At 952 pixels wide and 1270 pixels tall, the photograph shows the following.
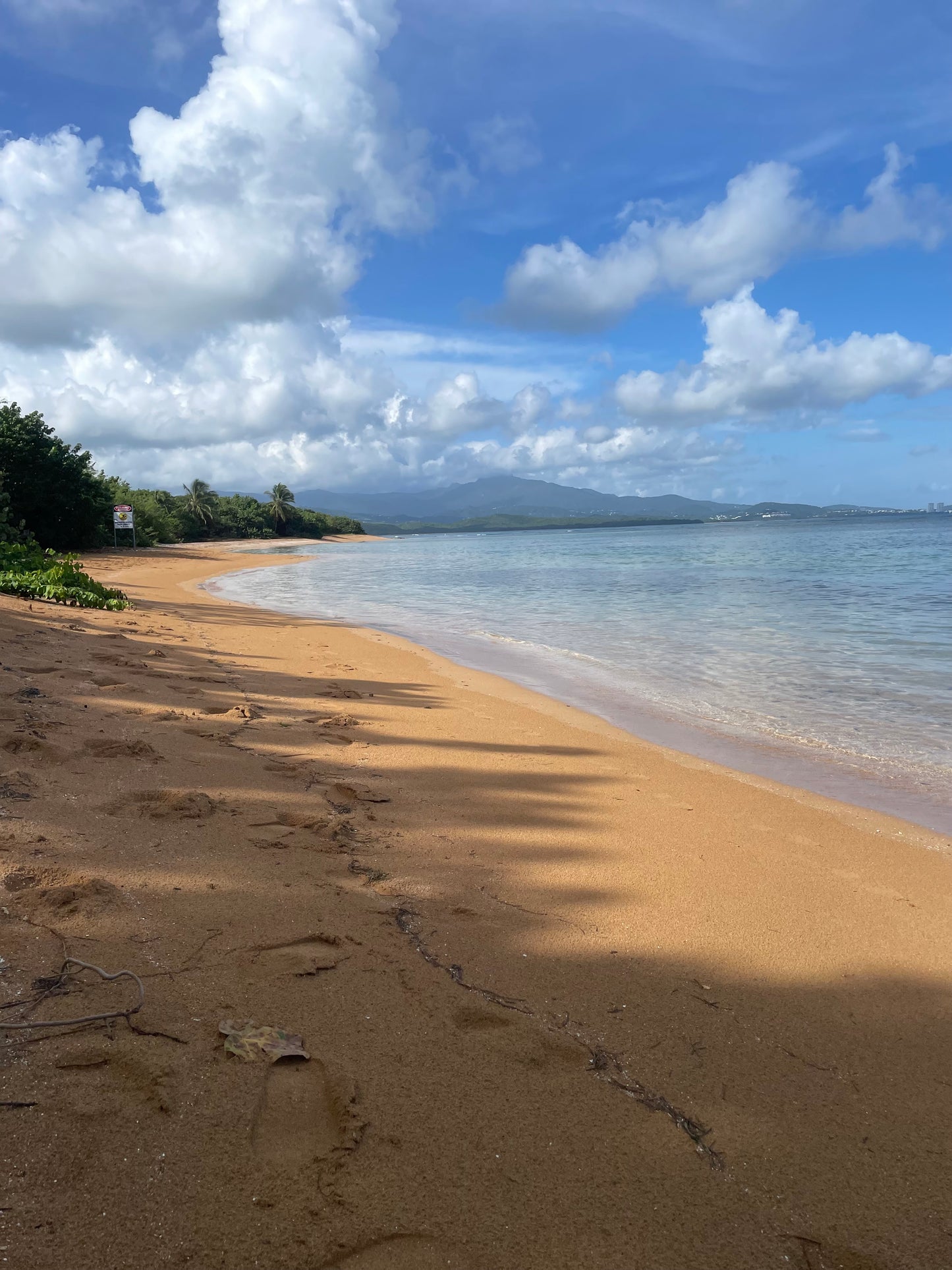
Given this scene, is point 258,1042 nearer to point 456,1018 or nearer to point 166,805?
point 456,1018

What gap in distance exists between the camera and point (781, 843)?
4473mm

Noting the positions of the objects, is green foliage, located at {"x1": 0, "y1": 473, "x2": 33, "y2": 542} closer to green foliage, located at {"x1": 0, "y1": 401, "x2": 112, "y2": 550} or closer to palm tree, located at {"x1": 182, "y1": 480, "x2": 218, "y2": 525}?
green foliage, located at {"x1": 0, "y1": 401, "x2": 112, "y2": 550}

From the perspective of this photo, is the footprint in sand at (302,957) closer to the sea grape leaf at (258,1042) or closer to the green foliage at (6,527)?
the sea grape leaf at (258,1042)

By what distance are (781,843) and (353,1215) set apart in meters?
3.50

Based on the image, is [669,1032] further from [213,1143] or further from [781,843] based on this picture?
[781,843]

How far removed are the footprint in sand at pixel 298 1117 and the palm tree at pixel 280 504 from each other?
313 feet

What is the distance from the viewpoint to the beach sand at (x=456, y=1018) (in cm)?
169

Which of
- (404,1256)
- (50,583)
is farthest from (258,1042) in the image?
(50,583)

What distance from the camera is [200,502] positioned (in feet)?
255

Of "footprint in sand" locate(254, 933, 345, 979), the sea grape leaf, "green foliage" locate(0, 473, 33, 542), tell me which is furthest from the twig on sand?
"green foliage" locate(0, 473, 33, 542)

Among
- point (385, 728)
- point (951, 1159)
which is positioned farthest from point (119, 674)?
point (951, 1159)

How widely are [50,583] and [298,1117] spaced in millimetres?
13064

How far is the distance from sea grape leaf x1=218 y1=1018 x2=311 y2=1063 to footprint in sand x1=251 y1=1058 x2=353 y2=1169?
0.11 feet

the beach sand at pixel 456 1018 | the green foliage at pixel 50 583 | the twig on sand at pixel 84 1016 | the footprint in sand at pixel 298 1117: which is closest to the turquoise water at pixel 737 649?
the beach sand at pixel 456 1018
